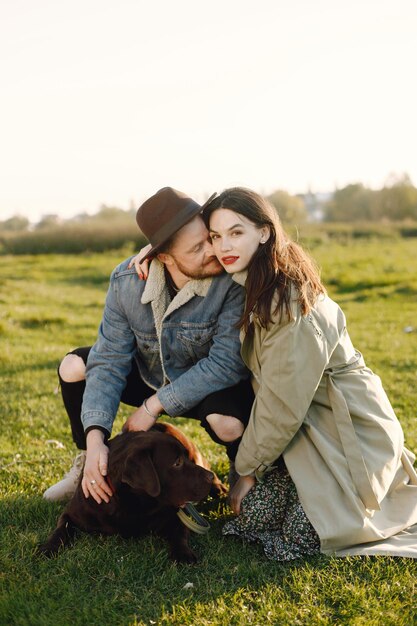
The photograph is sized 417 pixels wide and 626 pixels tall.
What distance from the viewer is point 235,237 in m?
3.67

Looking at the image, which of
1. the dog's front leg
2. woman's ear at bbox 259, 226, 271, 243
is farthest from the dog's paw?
woman's ear at bbox 259, 226, 271, 243

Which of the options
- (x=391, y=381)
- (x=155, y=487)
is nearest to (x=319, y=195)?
(x=391, y=381)

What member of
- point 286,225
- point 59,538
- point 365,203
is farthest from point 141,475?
point 365,203

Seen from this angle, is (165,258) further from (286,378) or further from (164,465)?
(164,465)

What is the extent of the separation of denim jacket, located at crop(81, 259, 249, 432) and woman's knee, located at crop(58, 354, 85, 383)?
0.40ft

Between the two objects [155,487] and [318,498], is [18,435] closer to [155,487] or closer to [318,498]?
[155,487]

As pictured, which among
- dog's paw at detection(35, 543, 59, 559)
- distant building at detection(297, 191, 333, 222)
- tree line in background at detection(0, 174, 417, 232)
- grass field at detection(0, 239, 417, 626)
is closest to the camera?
grass field at detection(0, 239, 417, 626)

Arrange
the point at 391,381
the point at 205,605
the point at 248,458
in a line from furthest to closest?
the point at 391,381, the point at 248,458, the point at 205,605

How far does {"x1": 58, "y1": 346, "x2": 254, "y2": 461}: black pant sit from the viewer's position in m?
3.91

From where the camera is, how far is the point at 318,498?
3.56 meters

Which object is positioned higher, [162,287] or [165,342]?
[162,287]

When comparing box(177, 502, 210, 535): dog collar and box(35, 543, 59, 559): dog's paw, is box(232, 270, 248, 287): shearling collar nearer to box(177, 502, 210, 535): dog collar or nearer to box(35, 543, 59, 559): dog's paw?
box(177, 502, 210, 535): dog collar

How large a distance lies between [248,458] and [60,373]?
4.30 feet

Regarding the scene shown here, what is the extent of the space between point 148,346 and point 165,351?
0.11 metres
